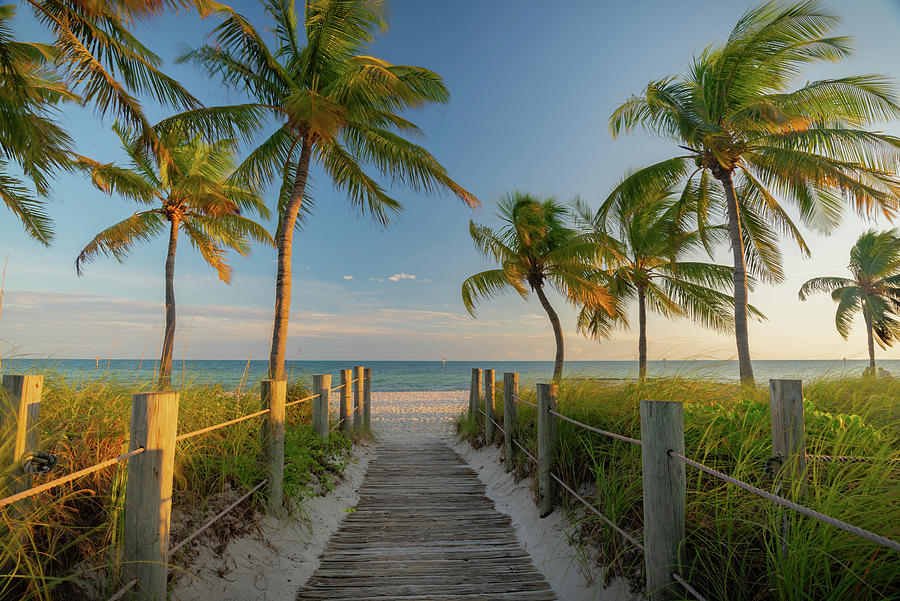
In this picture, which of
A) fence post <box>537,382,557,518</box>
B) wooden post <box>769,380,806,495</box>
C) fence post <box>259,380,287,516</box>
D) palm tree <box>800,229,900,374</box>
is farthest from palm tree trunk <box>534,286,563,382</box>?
palm tree <box>800,229,900,374</box>

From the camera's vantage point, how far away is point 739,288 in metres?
8.79

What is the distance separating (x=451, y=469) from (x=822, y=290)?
21.1 metres

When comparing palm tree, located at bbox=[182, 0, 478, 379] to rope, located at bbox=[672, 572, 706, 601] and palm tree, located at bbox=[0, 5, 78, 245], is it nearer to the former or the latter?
palm tree, located at bbox=[0, 5, 78, 245]

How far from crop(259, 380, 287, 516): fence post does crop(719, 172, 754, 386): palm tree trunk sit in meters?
8.37

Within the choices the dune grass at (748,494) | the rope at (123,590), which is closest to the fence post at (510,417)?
the dune grass at (748,494)

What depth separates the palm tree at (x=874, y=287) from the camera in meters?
15.7

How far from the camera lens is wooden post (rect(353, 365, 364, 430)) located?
7.62 meters

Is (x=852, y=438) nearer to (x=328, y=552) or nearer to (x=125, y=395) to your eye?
(x=328, y=552)

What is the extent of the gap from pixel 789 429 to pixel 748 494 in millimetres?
527

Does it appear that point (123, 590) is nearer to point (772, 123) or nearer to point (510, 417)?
point (510, 417)

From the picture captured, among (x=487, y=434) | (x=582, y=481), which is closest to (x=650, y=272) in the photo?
(x=487, y=434)

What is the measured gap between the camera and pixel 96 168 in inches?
394

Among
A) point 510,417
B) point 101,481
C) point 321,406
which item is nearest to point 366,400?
point 321,406

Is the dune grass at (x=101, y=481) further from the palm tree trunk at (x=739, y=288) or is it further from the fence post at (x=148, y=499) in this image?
the palm tree trunk at (x=739, y=288)
